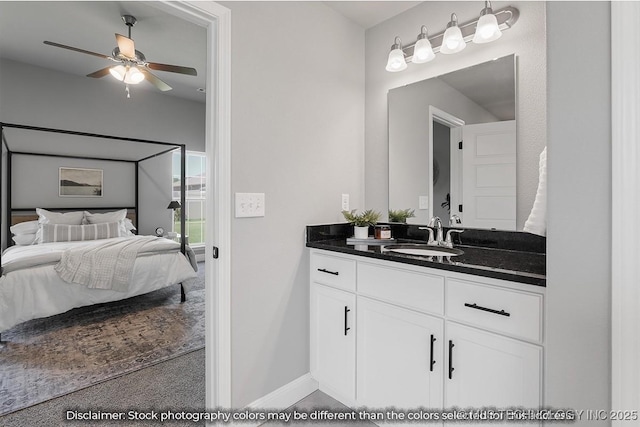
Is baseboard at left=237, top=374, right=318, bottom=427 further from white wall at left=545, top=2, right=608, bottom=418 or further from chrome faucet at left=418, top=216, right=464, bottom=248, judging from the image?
white wall at left=545, top=2, right=608, bottom=418

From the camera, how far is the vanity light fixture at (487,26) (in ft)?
5.28

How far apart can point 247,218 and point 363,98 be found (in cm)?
131

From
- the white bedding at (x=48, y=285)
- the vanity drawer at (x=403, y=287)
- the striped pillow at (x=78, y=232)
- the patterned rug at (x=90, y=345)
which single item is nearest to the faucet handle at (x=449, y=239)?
the vanity drawer at (x=403, y=287)

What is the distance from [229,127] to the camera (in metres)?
1.54

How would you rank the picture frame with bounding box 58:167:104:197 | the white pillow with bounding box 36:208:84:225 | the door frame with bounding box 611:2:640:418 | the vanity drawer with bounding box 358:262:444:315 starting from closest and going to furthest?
the door frame with bounding box 611:2:640:418 → the vanity drawer with bounding box 358:262:444:315 → the white pillow with bounding box 36:208:84:225 → the picture frame with bounding box 58:167:104:197

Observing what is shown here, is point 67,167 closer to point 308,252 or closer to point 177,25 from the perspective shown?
point 177,25

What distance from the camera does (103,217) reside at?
432 centimetres

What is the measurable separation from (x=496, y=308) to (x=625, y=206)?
55 cm

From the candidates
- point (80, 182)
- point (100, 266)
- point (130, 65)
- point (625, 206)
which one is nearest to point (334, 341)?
point (625, 206)

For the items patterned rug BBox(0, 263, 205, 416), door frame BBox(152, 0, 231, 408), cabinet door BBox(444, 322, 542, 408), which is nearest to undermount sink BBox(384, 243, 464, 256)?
cabinet door BBox(444, 322, 542, 408)

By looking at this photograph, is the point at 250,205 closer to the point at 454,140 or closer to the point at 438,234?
the point at 438,234

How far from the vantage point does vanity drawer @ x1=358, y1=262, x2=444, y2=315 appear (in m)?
1.32

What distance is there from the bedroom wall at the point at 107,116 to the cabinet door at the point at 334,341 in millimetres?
4253

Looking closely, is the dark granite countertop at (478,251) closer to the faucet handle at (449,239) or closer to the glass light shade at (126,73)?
the faucet handle at (449,239)
